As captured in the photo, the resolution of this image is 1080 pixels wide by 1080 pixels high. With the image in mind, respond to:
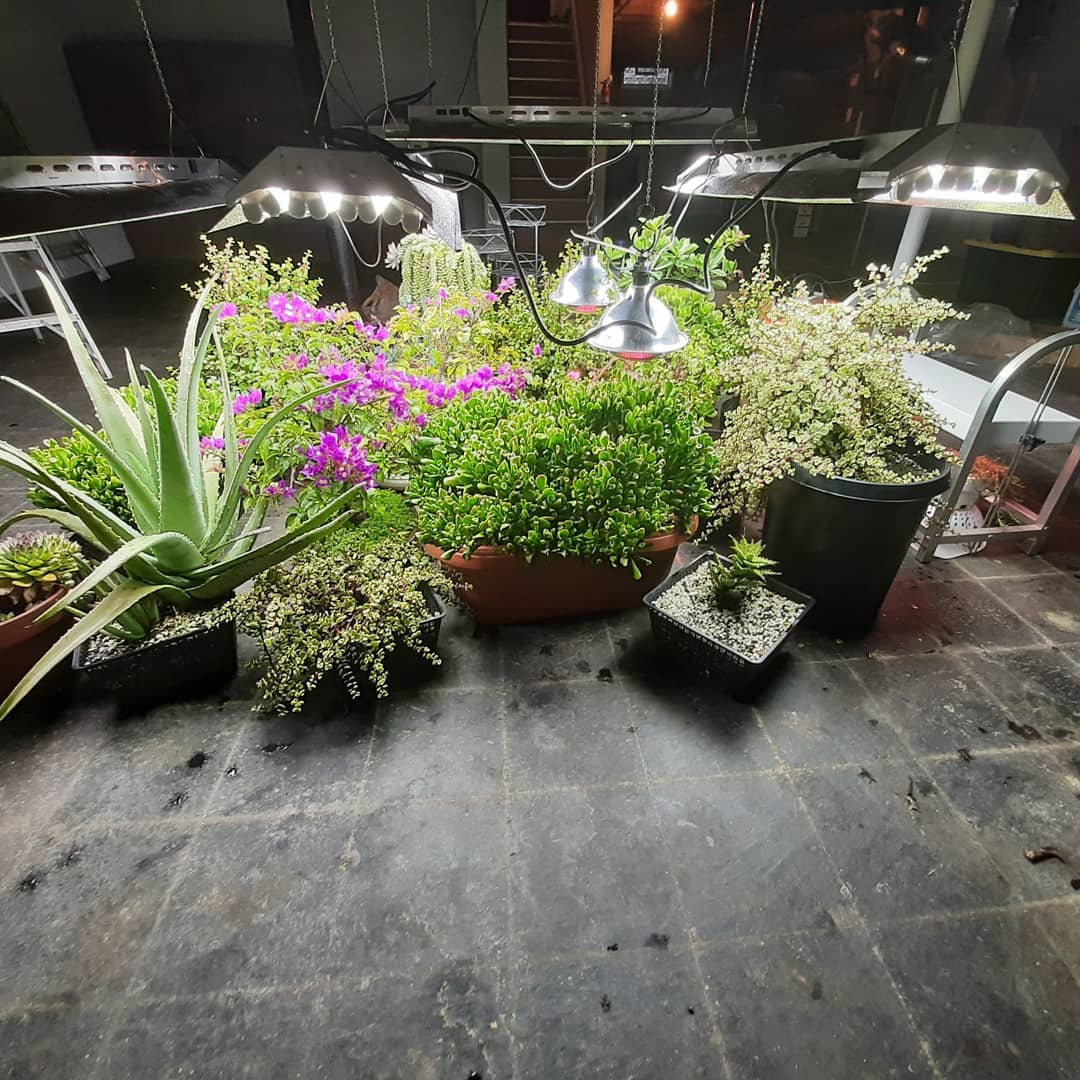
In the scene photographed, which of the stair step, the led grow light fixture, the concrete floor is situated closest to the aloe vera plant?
the concrete floor

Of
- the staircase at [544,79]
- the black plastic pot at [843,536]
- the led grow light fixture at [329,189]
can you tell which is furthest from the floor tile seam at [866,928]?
the staircase at [544,79]

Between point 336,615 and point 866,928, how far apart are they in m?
1.63

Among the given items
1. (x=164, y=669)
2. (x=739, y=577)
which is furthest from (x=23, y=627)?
(x=739, y=577)

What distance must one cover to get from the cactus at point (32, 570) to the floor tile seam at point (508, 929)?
4.92ft

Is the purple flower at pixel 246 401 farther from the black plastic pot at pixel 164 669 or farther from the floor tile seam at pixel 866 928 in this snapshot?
the floor tile seam at pixel 866 928

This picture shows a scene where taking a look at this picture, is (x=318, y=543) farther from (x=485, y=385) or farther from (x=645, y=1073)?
(x=645, y=1073)

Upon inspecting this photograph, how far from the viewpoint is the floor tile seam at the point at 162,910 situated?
118 cm

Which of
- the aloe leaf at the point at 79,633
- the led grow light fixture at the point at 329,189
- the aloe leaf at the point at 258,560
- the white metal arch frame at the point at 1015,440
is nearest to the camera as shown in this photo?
the led grow light fixture at the point at 329,189

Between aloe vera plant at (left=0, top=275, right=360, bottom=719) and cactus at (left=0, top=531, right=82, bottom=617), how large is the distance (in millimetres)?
85

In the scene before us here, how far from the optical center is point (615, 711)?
190 centimetres

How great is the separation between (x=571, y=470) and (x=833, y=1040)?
159 cm

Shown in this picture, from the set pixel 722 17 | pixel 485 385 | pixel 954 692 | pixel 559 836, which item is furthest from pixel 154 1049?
pixel 722 17

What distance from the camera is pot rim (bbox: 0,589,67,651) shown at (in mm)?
1701

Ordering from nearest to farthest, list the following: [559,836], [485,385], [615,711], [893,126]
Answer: [559,836], [615,711], [485,385], [893,126]
